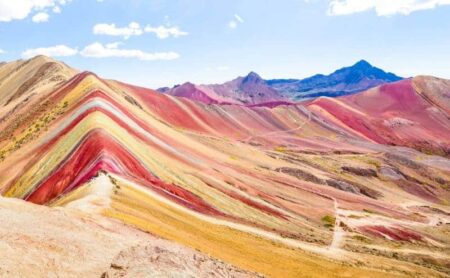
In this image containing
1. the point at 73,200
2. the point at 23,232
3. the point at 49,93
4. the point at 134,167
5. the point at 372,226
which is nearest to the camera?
the point at 23,232

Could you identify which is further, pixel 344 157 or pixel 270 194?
pixel 344 157

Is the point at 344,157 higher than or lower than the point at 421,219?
higher

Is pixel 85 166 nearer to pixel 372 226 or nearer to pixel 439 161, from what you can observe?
pixel 372 226

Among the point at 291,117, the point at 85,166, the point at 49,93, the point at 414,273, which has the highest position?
the point at 291,117

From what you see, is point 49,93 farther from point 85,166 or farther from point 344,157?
point 344,157

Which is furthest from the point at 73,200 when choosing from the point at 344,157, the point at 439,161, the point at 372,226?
the point at 439,161

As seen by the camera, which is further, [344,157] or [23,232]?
[344,157]

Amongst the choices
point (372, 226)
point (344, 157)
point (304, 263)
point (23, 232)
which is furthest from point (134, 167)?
point (344, 157)

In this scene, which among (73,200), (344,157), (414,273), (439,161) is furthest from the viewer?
(439,161)

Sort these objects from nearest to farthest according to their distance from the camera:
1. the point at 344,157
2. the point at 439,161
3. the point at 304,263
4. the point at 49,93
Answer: the point at 304,263 < the point at 49,93 < the point at 344,157 < the point at 439,161
